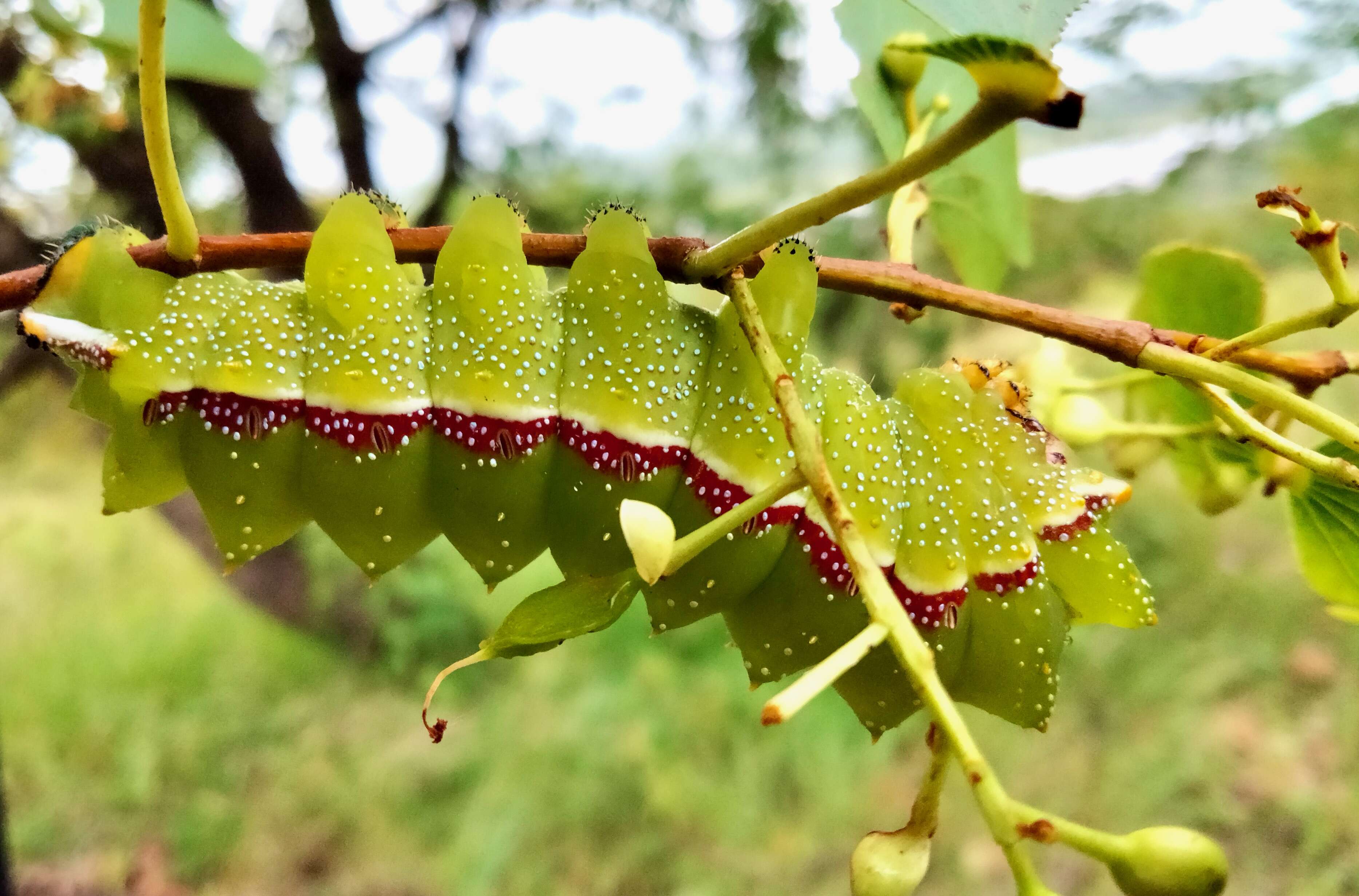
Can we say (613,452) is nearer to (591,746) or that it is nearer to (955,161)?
(955,161)

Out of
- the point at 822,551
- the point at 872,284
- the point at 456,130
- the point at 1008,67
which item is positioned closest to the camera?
the point at 1008,67

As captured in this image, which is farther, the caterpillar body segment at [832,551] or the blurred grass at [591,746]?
the blurred grass at [591,746]

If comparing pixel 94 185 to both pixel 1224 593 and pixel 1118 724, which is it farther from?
pixel 1224 593

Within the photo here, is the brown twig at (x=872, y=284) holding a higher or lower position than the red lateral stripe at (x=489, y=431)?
higher

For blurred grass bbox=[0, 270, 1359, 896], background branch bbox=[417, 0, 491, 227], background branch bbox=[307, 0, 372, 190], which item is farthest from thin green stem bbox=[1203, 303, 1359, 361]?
background branch bbox=[417, 0, 491, 227]

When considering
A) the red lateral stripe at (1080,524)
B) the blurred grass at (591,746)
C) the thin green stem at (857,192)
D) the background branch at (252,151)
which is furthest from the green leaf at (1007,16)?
the blurred grass at (591,746)

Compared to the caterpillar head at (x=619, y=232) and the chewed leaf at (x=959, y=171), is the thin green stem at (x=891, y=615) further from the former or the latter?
the chewed leaf at (x=959, y=171)

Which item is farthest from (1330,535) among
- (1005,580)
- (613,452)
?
(613,452)
